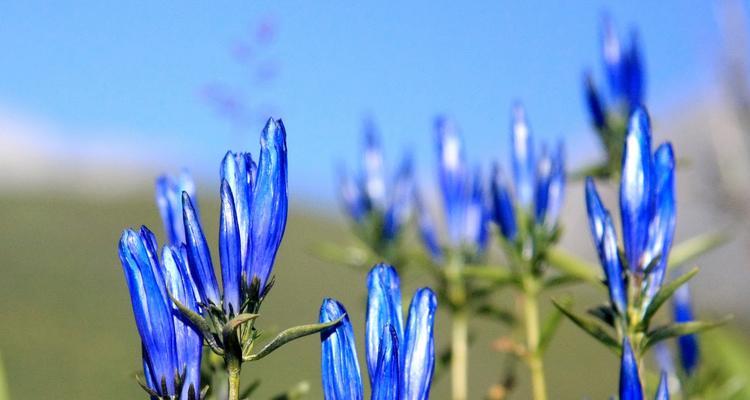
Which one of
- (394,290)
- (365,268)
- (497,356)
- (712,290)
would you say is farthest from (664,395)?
(712,290)

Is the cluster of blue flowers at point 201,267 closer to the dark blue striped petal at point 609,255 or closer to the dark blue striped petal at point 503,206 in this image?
the dark blue striped petal at point 609,255

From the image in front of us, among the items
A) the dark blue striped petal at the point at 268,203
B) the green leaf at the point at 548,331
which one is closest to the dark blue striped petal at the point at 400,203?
the green leaf at the point at 548,331

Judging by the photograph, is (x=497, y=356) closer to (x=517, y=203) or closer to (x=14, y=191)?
(x=517, y=203)

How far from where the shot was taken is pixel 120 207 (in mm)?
7328

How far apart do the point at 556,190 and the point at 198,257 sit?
877mm

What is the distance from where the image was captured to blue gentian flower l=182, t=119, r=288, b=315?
3.02 ft

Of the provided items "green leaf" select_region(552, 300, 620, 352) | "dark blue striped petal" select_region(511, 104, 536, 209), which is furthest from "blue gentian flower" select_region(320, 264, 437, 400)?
"dark blue striped petal" select_region(511, 104, 536, 209)

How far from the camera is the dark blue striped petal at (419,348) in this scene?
92cm

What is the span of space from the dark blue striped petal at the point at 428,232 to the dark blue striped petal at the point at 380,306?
3.18 ft

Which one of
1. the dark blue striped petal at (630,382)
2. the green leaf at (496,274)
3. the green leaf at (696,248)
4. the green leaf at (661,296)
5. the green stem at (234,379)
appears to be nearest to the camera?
the green stem at (234,379)

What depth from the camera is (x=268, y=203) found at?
0.94 meters

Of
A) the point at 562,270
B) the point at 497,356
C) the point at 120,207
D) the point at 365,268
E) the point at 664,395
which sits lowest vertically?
the point at 664,395

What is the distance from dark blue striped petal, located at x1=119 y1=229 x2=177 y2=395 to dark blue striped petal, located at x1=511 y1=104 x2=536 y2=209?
928mm

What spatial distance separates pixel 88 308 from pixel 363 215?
80.9 inches
